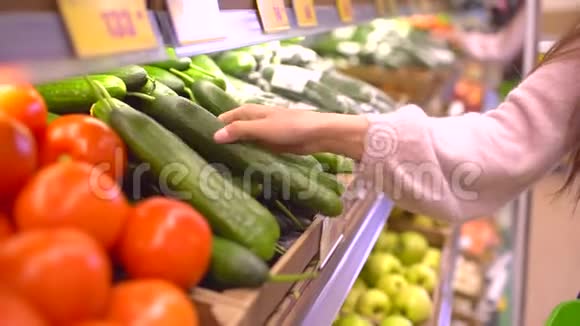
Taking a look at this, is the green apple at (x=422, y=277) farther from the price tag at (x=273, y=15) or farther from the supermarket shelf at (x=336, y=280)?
the price tag at (x=273, y=15)

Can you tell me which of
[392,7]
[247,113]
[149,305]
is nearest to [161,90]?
[247,113]

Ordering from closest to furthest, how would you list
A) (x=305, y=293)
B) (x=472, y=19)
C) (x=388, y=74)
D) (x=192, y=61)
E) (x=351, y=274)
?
(x=305, y=293) < (x=351, y=274) < (x=192, y=61) < (x=388, y=74) < (x=472, y=19)

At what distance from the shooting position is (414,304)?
167 centimetres

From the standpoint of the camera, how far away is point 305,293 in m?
0.89

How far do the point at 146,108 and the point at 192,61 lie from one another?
458mm

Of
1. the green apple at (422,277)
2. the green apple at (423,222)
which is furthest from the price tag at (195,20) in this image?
the green apple at (423,222)

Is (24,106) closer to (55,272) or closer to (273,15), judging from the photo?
(55,272)

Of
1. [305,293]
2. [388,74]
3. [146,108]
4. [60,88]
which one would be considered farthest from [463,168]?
[388,74]

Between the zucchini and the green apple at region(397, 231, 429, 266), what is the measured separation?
1256mm

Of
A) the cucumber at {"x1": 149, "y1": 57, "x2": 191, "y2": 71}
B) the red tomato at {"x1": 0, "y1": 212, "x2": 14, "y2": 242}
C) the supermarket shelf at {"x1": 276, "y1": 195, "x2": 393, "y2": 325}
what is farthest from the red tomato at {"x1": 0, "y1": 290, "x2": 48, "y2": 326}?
the cucumber at {"x1": 149, "y1": 57, "x2": 191, "y2": 71}

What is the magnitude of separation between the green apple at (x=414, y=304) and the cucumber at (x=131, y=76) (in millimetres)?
1039

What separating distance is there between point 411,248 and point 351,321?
565 mm

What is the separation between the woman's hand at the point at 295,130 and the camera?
936 mm

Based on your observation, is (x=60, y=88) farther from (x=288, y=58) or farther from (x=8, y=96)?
(x=288, y=58)
